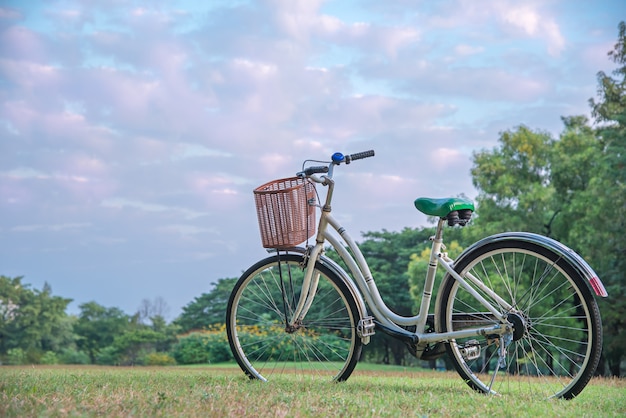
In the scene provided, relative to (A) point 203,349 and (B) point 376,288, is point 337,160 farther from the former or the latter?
(A) point 203,349

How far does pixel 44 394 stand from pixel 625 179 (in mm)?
15183

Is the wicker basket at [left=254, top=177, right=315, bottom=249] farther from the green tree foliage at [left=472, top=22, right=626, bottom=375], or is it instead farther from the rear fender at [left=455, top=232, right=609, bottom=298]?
the green tree foliage at [left=472, top=22, right=626, bottom=375]

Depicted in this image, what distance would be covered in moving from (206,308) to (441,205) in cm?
2067

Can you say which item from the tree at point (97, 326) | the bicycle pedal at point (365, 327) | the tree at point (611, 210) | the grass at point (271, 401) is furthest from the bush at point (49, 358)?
the bicycle pedal at point (365, 327)

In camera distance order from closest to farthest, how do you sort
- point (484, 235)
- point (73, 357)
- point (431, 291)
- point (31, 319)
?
point (431, 291) < point (484, 235) < point (73, 357) < point (31, 319)

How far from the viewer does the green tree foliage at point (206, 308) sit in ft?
78.5

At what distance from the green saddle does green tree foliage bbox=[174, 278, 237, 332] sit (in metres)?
19.3

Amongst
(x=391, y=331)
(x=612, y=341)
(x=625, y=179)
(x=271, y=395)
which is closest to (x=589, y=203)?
(x=625, y=179)

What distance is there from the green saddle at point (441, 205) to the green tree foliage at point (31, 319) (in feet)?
81.5

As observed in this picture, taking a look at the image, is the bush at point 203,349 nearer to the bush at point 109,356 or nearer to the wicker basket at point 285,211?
the bush at point 109,356

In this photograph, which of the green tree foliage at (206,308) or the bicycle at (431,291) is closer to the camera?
the bicycle at (431,291)

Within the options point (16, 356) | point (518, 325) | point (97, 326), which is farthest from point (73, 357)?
point (518, 325)

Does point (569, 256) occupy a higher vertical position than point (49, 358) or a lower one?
higher

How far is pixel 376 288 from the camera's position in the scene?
505 cm
